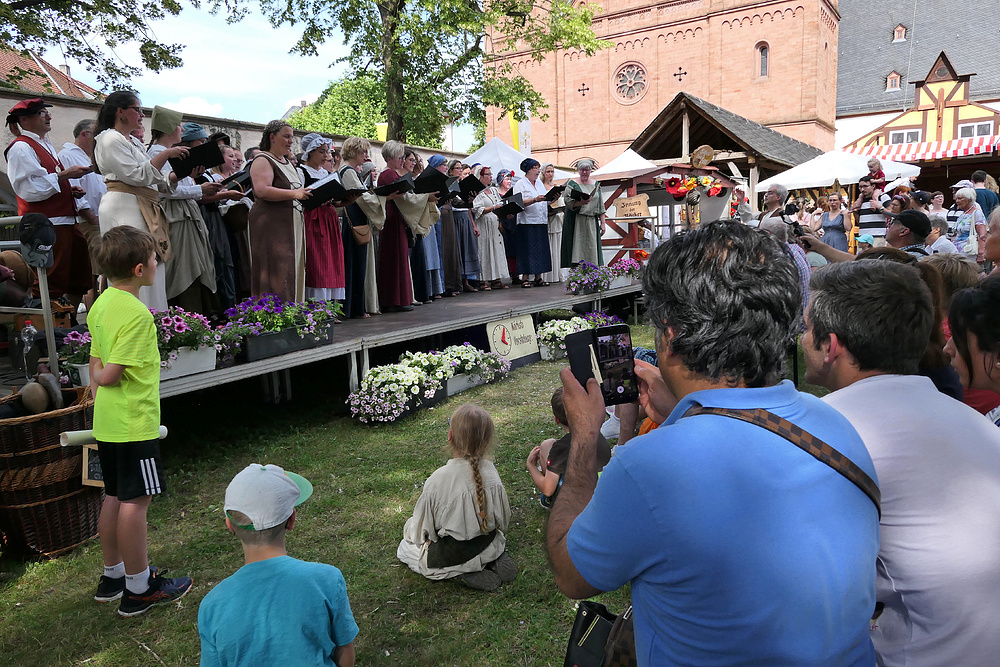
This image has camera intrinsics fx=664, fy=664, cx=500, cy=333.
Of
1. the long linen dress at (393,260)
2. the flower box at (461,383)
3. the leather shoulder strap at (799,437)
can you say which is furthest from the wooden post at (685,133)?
the leather shoulder strap at (799,437)

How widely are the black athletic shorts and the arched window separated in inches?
1360

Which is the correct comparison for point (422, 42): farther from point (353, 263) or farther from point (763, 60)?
point (763, 60)

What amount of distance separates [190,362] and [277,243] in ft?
5.55

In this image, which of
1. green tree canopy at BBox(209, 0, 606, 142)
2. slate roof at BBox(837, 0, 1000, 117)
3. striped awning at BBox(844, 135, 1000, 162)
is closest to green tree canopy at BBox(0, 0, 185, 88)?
green tree canopy at BBox(209, 0, 606, 142)

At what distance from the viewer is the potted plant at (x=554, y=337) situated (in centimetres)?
786

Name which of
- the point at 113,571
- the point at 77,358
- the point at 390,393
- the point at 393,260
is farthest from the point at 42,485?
the point at 393,260

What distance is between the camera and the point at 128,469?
2809 mm

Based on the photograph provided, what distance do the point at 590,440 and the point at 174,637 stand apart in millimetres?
2337

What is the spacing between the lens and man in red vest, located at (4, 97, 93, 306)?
4.99 m

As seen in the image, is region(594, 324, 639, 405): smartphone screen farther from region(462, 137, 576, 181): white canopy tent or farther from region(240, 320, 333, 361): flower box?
region(462, 137, 576, 181): white canopy tent

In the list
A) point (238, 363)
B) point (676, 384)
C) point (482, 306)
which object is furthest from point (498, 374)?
point (676, 384)

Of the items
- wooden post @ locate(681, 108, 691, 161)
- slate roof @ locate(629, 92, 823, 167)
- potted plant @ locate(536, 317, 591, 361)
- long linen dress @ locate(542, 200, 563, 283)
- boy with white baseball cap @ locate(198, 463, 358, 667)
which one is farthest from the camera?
wooden post @ locate(681, 108, 691, 161)

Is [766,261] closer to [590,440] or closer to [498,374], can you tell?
[590,440]

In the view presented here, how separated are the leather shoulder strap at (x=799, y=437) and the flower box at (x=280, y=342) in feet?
14.2
